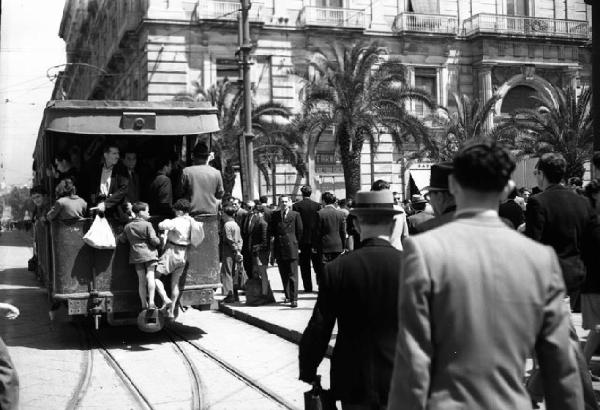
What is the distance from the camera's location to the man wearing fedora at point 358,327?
12.1ft

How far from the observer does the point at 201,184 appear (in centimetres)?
1028

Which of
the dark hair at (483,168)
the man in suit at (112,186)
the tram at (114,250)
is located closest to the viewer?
the dark hair at (483,168)

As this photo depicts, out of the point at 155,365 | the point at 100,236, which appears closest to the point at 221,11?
the point at 100,236

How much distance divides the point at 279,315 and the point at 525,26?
33193 millimetres

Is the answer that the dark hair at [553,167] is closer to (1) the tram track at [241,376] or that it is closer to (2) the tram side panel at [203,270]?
(1) the tram track at [241,376]

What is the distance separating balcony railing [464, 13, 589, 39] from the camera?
39.0 metres

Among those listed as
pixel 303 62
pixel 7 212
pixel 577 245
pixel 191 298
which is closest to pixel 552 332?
pixel 577 245

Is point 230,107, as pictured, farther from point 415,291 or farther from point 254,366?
point 415,291

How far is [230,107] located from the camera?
3130 centimetres

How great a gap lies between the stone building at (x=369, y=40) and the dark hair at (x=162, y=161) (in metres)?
22.2

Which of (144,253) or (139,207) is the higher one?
(139,207)

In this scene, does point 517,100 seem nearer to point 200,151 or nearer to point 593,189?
point 200,151

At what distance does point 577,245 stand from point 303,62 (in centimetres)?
3135

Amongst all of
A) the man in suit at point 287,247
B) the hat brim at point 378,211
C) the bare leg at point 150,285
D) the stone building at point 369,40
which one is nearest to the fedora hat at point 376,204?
the hat brim at point 378,211
